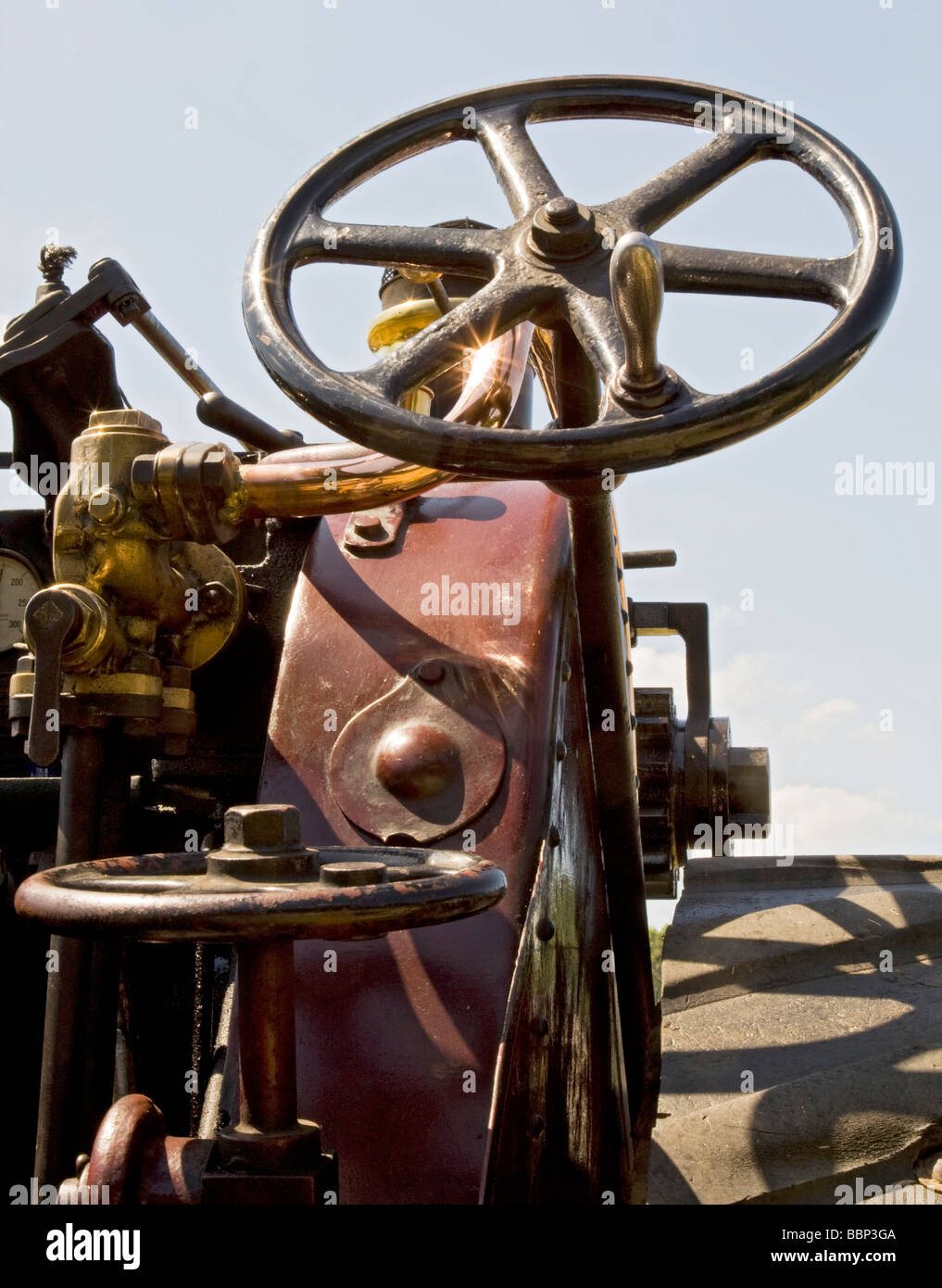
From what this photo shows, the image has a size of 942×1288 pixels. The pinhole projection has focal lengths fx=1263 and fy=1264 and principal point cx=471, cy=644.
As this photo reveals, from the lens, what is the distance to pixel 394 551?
1785 mm

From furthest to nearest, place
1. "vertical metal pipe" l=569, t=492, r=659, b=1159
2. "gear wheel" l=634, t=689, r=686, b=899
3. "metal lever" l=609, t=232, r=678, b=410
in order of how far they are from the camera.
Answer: "gear wheel" l=634, t=689, r=686, b=899
"vertical metal pipe" l=569, t=492, r=659, b=1159
"metal lever" l=609, t=232, r=678, b=410

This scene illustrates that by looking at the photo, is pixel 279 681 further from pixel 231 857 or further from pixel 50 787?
pixel 231 857

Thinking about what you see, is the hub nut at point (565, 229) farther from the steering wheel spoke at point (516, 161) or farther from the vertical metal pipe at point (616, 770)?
the vertical metal pipe at point (616, 770)

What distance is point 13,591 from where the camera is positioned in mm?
2473

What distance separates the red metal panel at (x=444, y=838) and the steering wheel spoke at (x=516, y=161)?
1.47 feet

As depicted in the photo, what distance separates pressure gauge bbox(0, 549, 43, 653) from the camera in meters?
2.46

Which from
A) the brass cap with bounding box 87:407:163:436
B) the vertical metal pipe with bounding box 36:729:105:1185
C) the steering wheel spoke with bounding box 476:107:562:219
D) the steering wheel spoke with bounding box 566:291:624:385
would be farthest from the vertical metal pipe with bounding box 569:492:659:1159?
the vertical metal pipe with bounding box 36:729:105:1185

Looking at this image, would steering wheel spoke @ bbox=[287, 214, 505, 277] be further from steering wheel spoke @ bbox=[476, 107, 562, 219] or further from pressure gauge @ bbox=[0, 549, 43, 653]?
pressure gauge @ bbox=[0, 549, 43, 653]

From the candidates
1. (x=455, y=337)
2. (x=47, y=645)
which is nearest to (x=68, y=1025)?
(x=47, y=645)

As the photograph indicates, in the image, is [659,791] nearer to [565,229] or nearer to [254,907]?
[565,229]

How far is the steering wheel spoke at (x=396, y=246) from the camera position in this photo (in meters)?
1.42

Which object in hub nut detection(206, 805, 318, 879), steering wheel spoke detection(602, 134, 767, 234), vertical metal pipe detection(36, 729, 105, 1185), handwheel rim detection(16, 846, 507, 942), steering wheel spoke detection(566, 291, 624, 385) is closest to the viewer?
handwheel rim detection(16, 846, 507, 942)

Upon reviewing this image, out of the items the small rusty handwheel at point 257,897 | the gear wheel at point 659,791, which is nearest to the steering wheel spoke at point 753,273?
the small rusty handwheel at point 257,897

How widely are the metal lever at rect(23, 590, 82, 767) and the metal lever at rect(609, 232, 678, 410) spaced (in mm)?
705
